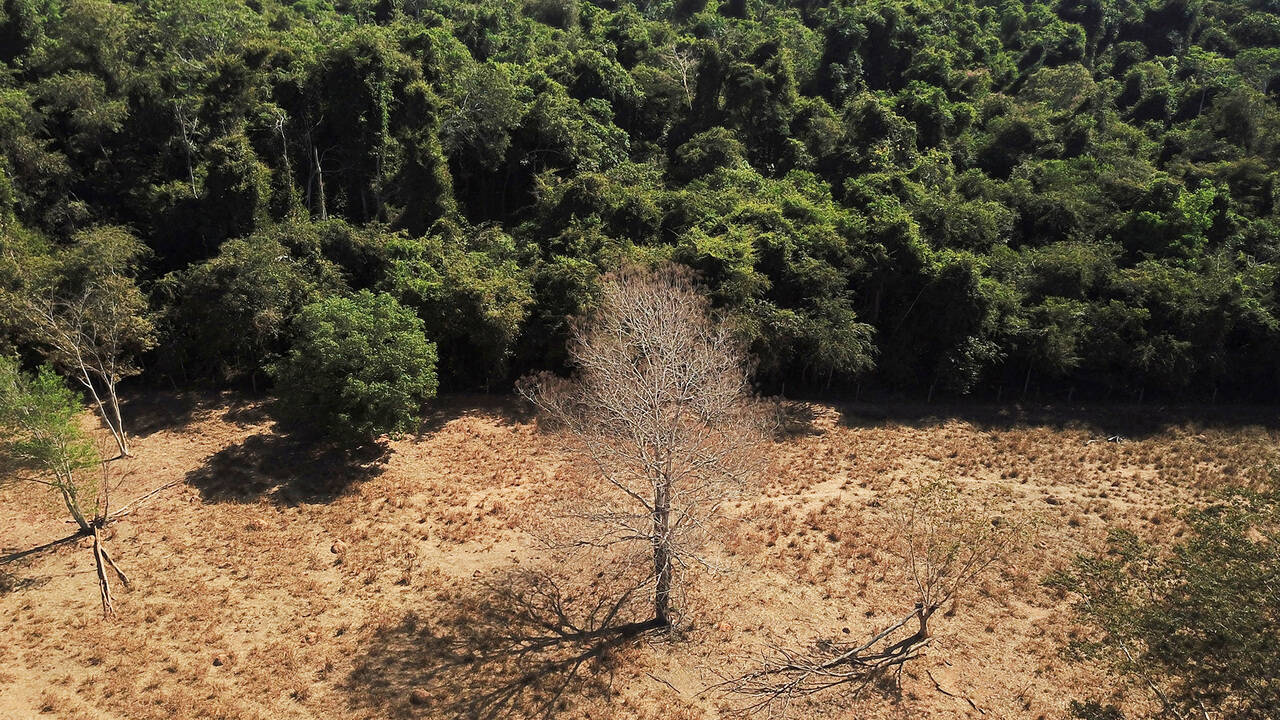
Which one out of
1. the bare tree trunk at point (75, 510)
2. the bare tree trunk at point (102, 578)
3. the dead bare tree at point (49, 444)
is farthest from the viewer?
the bare tree trunk at point (75, 510)

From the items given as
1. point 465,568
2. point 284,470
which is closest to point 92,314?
point 284,470

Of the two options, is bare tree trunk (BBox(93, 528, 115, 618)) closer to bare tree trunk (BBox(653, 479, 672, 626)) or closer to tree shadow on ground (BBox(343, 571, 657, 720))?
tree shadow on ground (BBox(343, 571, 657, 720))

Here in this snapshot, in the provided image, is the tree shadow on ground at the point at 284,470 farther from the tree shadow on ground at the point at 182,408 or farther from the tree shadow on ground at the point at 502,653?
the tree shadow on ground at the point at 502,653

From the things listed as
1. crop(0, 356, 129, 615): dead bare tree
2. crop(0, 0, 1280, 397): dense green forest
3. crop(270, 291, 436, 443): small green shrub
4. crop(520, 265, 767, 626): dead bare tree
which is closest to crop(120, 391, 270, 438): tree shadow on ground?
crop(0, 0, 1280, 397): dense green forest

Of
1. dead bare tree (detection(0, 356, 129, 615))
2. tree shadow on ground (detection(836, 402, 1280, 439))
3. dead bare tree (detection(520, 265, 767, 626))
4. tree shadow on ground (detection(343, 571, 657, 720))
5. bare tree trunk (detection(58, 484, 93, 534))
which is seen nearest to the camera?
tree shadow on ground (detection(343, 571, 657, 720))

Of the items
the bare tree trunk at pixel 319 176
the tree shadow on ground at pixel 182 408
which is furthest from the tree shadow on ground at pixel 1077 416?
the bare tree trunk at pixel 319 176
